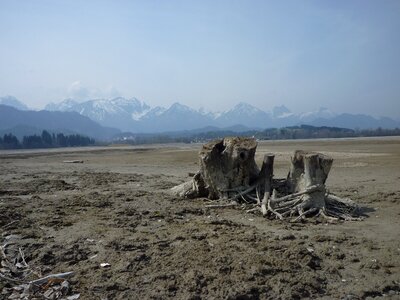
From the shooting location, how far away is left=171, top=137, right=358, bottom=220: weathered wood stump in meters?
11.3

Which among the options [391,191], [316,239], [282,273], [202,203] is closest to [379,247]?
[316,239]

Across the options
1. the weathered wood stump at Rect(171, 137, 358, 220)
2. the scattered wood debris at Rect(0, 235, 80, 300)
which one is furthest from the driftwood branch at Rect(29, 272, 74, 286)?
the weathered wood stump at Rect(171, 137, 358, 220)

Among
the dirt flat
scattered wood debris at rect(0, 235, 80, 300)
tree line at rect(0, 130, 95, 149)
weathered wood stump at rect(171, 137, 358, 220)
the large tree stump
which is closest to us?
scattered wood debris at rect(0, 235, 80, 300)

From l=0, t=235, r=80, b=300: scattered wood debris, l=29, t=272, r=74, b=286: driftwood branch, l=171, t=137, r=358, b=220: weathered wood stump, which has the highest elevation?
l=171, t=137, r=358, b=220: weathered wood stump

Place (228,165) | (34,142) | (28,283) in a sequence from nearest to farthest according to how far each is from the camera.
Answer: (28,283), (228,165), (34,142)

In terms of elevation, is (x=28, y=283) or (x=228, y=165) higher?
(x=228, y=165)

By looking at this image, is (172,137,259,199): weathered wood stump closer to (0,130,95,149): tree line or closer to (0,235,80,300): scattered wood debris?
(0,235,80,300): scattered wood debris

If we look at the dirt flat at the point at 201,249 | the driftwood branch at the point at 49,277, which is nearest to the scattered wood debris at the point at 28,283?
the driftwood branch at the point at 49,277

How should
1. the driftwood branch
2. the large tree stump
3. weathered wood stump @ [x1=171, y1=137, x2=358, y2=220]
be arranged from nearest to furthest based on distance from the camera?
the driftwood branch
weathered wood stump @ [x1=171, y1=137, x2=358, y2=220]
the large tree stump

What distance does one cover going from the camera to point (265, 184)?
41.7 ft

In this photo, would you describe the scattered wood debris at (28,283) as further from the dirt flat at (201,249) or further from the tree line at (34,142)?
the tree line at (34,142)

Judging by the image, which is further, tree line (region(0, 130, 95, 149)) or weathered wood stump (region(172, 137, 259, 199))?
tree line (region(0, 130, 95, 149))

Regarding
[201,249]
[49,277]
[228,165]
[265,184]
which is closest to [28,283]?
[49,277]

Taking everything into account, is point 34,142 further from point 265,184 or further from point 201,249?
point 201,249
